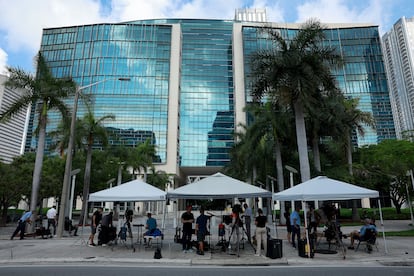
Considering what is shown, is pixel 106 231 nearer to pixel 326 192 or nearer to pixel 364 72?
pixel 326 192

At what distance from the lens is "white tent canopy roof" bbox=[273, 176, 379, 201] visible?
10422 mm

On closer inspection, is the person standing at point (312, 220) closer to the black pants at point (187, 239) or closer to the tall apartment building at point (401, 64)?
the black pants at point (187, 239)

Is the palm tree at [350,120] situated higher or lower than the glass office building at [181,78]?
lower

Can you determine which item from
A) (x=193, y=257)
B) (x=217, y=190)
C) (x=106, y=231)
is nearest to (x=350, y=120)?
(x=217, y=190)

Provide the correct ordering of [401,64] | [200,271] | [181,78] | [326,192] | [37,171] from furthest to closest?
1. [401,64]
2. [181,78]
3. [37,171]
4. [326,192]
5. [200,271]

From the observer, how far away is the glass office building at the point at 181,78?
6438 cm

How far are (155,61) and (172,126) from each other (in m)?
18.9

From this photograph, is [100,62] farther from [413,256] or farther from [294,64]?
[413,256]

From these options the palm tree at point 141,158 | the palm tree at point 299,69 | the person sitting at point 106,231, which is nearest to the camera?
the person sitting at point 106,231

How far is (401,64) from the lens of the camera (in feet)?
270

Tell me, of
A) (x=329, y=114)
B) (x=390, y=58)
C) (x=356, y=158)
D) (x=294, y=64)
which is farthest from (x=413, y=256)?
(x=390, y=58)

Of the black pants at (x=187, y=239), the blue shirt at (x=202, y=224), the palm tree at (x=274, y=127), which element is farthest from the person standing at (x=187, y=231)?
the palm tree at (x=274, y=127)

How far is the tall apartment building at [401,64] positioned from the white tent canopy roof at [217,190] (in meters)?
81.7

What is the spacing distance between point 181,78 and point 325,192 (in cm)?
6484
